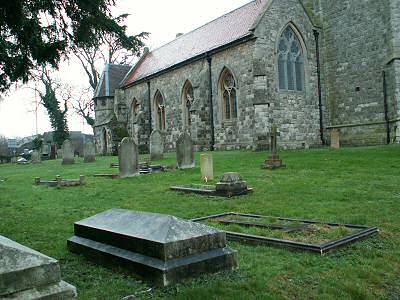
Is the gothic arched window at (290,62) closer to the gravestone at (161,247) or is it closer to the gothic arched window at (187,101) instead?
the gothic arched window at (187,101)

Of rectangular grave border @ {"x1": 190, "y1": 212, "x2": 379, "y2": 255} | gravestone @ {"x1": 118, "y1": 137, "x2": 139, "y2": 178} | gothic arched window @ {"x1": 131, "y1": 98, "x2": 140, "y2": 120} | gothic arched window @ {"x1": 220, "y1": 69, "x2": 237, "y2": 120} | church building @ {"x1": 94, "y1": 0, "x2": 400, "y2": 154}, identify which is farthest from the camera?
gothic arched window @ {"x1": 131, "y1": 98, "x2": 140, "y2": 120}

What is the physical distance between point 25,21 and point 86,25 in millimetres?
830

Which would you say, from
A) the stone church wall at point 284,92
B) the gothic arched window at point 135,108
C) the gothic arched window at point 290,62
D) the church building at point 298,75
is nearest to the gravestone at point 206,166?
the church building at point 298,75

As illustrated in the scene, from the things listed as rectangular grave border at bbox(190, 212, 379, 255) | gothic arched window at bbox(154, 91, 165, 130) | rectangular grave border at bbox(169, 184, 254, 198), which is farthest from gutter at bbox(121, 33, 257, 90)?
rectangular grave border at bbox(190, 212, 379, 255)

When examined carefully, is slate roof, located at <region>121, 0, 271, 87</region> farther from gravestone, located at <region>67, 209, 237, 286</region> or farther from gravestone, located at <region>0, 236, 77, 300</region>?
gravestone, located at <region>0, 236, 77, 300</region>

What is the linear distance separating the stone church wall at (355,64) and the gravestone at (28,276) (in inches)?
879

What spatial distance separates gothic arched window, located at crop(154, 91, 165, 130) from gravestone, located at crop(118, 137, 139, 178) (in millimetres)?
17910

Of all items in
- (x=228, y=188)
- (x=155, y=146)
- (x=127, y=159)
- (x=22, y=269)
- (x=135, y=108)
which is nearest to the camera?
(x=22, y=269)

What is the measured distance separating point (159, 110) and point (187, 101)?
420 centimetres

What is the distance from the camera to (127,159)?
1450cm

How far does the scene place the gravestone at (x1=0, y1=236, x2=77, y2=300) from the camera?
9.73ft

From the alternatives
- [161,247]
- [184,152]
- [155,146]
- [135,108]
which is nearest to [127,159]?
[184,152]

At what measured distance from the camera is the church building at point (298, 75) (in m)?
22.4

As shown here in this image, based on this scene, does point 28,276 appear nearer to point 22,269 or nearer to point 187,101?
point 22,269
